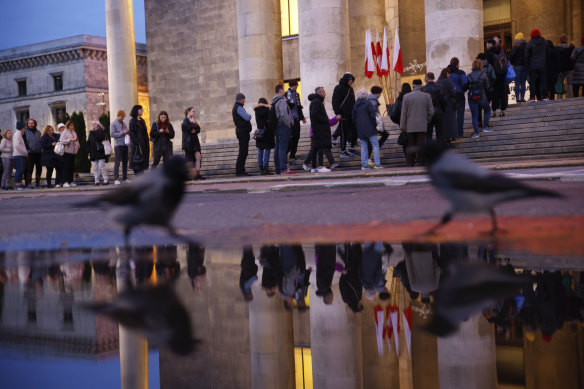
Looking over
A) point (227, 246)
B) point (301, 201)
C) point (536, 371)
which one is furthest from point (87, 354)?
point (301, 201)

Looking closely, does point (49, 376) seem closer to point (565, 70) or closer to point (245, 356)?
point (245, 356)

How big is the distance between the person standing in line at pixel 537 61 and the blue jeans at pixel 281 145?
251 inches

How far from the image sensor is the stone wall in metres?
34.2

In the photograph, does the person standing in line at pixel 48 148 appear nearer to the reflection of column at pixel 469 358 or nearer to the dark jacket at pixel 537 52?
the dark jacket at pixel 537 52

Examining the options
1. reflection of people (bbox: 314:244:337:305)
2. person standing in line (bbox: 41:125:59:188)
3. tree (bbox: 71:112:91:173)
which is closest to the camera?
reflection of people (bbox: 314:244:337:305)

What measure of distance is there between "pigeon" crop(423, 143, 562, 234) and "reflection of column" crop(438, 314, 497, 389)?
140 cm

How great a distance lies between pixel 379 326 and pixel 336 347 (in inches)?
6.9

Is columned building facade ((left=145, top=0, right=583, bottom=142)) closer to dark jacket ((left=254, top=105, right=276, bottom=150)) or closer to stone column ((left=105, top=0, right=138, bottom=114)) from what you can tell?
stone column ((left=105, top=0, right=138, bottom=114))

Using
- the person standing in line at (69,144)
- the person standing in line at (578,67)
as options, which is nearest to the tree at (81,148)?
the person standing in line at (69,144)

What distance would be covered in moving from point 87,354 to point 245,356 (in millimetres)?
408

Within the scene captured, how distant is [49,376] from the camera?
1685 mm

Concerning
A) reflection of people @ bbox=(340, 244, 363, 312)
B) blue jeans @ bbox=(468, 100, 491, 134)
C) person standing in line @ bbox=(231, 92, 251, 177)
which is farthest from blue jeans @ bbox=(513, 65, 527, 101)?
reflection of people @ bbox=(340, 244, 363, 312)

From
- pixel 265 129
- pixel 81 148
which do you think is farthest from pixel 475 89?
pixel 81 148

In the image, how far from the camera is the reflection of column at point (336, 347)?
5.91 ft
